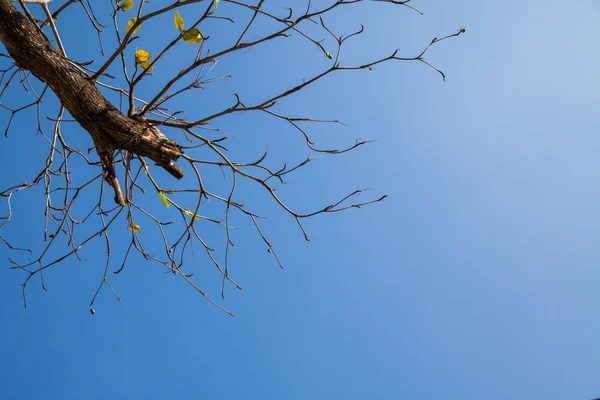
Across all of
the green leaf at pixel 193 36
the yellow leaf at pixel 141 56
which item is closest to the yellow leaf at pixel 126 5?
the yellow leaf at pixel 141 56

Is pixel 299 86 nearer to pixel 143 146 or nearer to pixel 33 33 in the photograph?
pixel 143 146

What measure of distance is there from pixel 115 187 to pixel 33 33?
0.43m

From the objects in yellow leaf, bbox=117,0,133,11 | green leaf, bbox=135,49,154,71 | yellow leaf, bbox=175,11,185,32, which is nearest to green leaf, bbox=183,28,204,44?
yellow leaf, bbox=175,11,185,32

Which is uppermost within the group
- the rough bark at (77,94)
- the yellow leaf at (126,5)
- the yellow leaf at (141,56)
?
the yellow leaf at (126,5)

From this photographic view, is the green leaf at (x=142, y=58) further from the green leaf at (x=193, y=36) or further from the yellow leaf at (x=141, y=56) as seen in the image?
the green leaf at (x=193, y=36)

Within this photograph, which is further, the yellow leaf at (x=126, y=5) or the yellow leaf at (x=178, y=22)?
the yellow leaf at (x=126, y=5)

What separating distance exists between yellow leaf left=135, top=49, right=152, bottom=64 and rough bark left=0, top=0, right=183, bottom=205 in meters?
0.13

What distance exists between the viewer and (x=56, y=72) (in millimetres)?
1168

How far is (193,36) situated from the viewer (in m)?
1.12

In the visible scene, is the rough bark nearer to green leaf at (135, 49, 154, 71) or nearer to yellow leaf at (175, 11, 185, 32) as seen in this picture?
green leaf at (135, 49, 154, 71)

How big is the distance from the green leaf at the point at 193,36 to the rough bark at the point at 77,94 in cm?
24

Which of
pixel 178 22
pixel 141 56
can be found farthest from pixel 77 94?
pixel 178 22

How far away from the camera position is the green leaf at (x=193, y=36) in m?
1.11

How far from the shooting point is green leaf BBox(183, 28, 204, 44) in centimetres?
111
